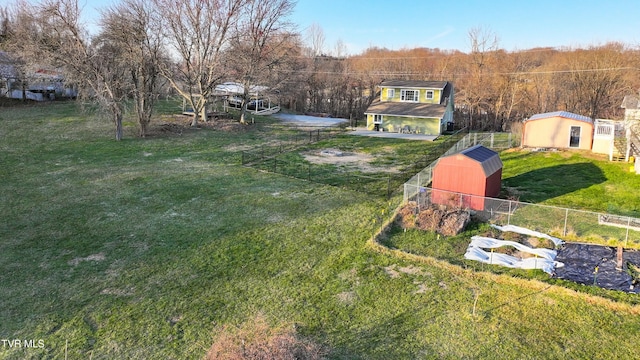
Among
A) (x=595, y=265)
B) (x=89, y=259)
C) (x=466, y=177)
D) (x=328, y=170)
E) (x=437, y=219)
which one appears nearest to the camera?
(x=595, y=265)

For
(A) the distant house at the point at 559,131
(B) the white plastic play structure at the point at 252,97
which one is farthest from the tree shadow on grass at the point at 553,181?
(B) the white plastic play structure at the point at 252,97

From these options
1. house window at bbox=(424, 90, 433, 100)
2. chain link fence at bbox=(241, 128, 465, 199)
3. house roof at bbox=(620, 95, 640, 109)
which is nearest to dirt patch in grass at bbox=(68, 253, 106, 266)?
chain link fence at bbox=(241, 128, 465, 199)

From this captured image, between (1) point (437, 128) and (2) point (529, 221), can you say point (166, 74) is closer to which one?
(1) point (437, 128)

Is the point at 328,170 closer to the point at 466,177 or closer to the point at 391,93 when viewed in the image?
the point at 466,177

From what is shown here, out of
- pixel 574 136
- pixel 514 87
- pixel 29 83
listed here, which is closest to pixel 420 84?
pixel 514 87

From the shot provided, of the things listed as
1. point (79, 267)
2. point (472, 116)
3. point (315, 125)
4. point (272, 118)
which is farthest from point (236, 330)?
point (472, 116)

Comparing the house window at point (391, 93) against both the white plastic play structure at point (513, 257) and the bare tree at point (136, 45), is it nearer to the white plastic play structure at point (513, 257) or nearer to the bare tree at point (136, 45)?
the bare tree at point (136, 45)
